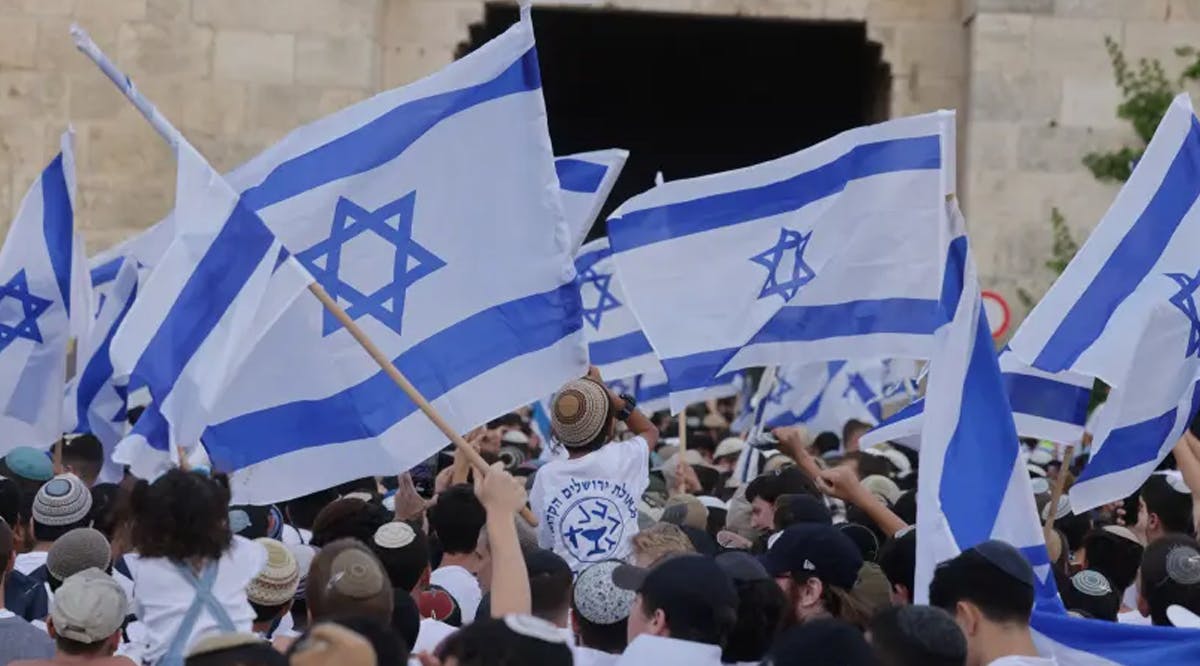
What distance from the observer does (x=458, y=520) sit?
23.8 ft

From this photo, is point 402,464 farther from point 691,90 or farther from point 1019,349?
point 691,90

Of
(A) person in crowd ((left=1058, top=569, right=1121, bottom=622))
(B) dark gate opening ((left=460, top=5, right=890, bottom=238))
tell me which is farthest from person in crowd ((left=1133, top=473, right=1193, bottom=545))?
(B) dark gate opening ((left=460, top=5, right=890, bottom=238))

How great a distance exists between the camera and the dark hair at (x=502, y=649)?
4.38 metres

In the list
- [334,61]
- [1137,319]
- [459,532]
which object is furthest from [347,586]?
[334,61]

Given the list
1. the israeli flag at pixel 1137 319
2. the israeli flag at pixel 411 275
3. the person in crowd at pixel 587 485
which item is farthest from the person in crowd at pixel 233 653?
the israeli flag at pixel 1137 319

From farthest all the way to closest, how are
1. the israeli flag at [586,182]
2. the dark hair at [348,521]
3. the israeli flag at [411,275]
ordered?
1. the israeli flag at [586,182]
2. the dark hair at [348,521]
3. the israeli flag at [411,275]

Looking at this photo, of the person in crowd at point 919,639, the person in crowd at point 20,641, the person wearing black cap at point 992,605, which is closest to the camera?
the person in crowd at point 919,639

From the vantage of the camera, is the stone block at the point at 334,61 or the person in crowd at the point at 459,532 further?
the stone block at the point at 334,61

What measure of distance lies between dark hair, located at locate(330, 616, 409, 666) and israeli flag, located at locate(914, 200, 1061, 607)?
1.84 metres

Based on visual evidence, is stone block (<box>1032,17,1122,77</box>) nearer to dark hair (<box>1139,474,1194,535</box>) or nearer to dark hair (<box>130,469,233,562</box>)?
dark hair (<box>1139,474,1194,535</box>)

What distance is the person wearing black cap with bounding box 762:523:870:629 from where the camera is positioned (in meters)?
6.02

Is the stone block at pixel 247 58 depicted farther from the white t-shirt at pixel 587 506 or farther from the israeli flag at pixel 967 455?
the israeli flag at pixel 967 455

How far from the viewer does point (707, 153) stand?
29266mm

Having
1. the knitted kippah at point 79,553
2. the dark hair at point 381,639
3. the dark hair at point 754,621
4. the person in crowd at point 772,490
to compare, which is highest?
the dark hair at point 381,639
